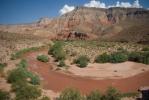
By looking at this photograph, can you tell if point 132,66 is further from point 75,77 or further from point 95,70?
point 75,77

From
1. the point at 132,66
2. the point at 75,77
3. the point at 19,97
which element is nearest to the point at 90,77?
the point at 75,77

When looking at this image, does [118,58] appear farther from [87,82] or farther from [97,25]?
[97,25]

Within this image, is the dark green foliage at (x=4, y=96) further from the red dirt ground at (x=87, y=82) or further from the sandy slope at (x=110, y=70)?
the sandy slope at (x=110, y=70)

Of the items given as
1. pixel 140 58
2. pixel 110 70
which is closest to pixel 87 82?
pixel 110 70

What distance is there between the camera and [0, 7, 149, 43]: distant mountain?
89.2m

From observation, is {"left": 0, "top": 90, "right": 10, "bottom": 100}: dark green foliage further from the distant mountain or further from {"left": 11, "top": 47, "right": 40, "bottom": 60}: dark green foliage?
the distant mountain

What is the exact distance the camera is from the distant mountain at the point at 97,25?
89250 mm

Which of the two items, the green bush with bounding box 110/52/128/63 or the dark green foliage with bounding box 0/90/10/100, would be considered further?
the green bush with bounding box 110/52/128/63

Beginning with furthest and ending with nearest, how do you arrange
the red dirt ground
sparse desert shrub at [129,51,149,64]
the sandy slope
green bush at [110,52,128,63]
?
green bush at [110,52,128,63] < sparse desert shrub at [129,51,149,64] < the sandy slope < the red dirt ground

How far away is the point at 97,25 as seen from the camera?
10931 cm

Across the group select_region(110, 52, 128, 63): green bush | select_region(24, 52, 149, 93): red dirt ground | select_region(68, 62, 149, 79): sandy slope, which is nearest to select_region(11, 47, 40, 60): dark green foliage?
select_region(24, 52, 149, 93): red dirt ground

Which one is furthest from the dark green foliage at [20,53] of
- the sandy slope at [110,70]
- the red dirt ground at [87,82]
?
the sandy slope at [110,70]

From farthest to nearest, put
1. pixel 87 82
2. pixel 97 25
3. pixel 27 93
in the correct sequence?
pixel 97 25 → pixel 87 82 → pixel 27 93

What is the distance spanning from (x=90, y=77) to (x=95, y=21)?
85.7 m
